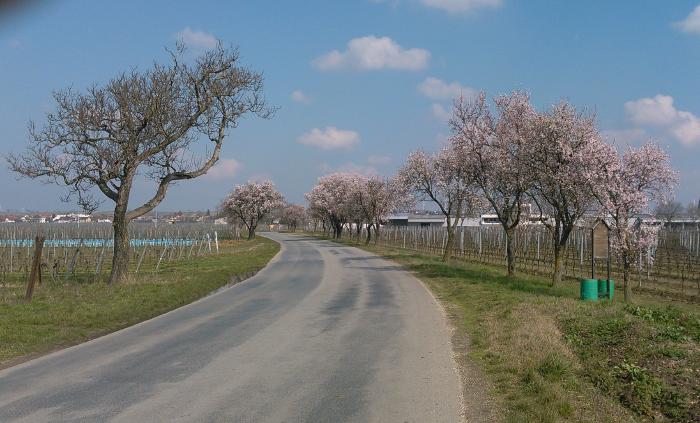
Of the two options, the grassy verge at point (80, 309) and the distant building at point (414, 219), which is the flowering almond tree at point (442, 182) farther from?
the distant building at point (414, 219)

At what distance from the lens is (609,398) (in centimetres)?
689

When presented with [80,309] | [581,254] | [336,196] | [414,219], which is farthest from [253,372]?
[414,219]

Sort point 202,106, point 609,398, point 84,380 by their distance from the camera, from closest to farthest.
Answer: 1. point 609,398
2. point 84,380
3. point 202,106

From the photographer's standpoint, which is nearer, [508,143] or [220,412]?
[220,412]

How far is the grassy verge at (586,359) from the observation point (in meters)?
6.48

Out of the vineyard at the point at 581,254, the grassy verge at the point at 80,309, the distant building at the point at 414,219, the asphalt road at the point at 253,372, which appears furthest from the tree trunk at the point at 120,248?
the distant building at the point at 414,219

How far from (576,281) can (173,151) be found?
1796 cm

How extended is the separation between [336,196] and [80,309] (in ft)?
209

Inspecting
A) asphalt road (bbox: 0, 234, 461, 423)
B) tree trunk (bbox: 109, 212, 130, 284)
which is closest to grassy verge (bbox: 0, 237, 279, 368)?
tree trunk (bbox: 109, 212, 130, 284)

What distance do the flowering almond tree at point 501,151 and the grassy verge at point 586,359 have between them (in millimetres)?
7629

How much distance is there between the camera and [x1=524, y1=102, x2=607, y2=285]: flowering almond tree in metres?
18.0

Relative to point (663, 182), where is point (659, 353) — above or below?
below

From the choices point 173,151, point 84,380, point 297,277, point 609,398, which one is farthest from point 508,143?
point 84,380

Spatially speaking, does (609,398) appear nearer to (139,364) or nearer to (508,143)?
(139,364)
